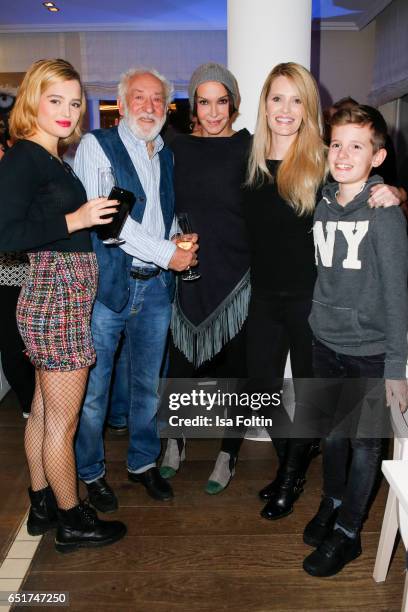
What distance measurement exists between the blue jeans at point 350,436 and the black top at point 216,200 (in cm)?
50

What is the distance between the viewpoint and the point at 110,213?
1.70 m

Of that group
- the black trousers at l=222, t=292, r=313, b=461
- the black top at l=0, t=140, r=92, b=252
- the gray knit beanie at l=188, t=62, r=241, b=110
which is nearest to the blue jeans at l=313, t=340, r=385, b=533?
the black trousers at l=222, t=292, r=313, b=461

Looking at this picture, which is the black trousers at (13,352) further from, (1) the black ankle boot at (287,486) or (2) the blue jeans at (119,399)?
(1) the black ankle boot at (287,486)

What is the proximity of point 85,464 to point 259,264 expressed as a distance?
102 centimetres

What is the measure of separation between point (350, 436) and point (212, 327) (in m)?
0.70

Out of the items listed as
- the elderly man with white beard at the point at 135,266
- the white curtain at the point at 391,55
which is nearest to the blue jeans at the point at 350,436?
the elderly man with white beard at the point at 135,266

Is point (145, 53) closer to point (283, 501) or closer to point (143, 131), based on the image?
point (143, 131)

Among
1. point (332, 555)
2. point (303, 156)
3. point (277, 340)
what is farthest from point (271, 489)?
point (303, 156)

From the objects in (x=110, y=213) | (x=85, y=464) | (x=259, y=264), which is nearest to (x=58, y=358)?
(x=110, y=213)

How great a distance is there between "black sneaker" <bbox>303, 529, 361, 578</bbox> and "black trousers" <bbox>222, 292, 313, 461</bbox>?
14.7 inches

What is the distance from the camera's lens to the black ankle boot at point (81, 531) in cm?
196

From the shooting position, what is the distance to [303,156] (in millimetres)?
1988

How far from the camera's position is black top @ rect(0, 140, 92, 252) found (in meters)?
1.58

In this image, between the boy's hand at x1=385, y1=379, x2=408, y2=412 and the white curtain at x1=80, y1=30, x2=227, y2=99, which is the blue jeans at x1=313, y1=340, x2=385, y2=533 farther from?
the white curtain at x1=80, y1=30, x2=227, y2=99
